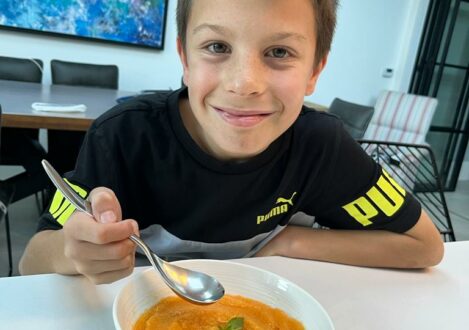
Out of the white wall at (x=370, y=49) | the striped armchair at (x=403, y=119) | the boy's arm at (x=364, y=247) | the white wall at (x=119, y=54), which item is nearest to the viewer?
the boy's arm at (x=364, y=247)

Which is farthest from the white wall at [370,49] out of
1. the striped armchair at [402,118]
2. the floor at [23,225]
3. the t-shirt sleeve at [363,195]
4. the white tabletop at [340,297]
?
the white tabletop at [340,297]

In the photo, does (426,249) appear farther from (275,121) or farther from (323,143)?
(275,121)

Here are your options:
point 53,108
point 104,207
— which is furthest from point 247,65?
point 53,108

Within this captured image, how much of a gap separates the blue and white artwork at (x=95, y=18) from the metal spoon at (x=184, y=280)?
3026 millimetres

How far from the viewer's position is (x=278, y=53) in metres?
0.66

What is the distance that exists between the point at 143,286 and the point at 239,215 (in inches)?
12.5

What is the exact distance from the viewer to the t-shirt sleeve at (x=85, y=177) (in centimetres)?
67

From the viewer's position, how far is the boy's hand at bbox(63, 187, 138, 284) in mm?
495

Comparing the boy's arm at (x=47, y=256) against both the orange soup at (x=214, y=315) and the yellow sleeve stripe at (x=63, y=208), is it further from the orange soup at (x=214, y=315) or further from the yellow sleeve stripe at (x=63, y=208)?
the orange soup at (x=214, y=315)

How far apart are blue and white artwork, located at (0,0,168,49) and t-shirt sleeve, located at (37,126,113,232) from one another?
2.79m

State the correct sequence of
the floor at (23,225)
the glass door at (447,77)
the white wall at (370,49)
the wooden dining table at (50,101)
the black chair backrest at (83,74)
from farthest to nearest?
the white wall at (370,49), the glass door at (447,77), the black chair backrest at (83,74), the floor at (23,225), the wooden dining table at (50,101)

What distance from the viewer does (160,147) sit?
2.56 ft

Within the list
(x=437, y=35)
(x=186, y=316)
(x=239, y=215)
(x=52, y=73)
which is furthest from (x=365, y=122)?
(x=186, y=316)

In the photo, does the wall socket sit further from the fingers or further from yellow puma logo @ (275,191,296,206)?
the fingers
